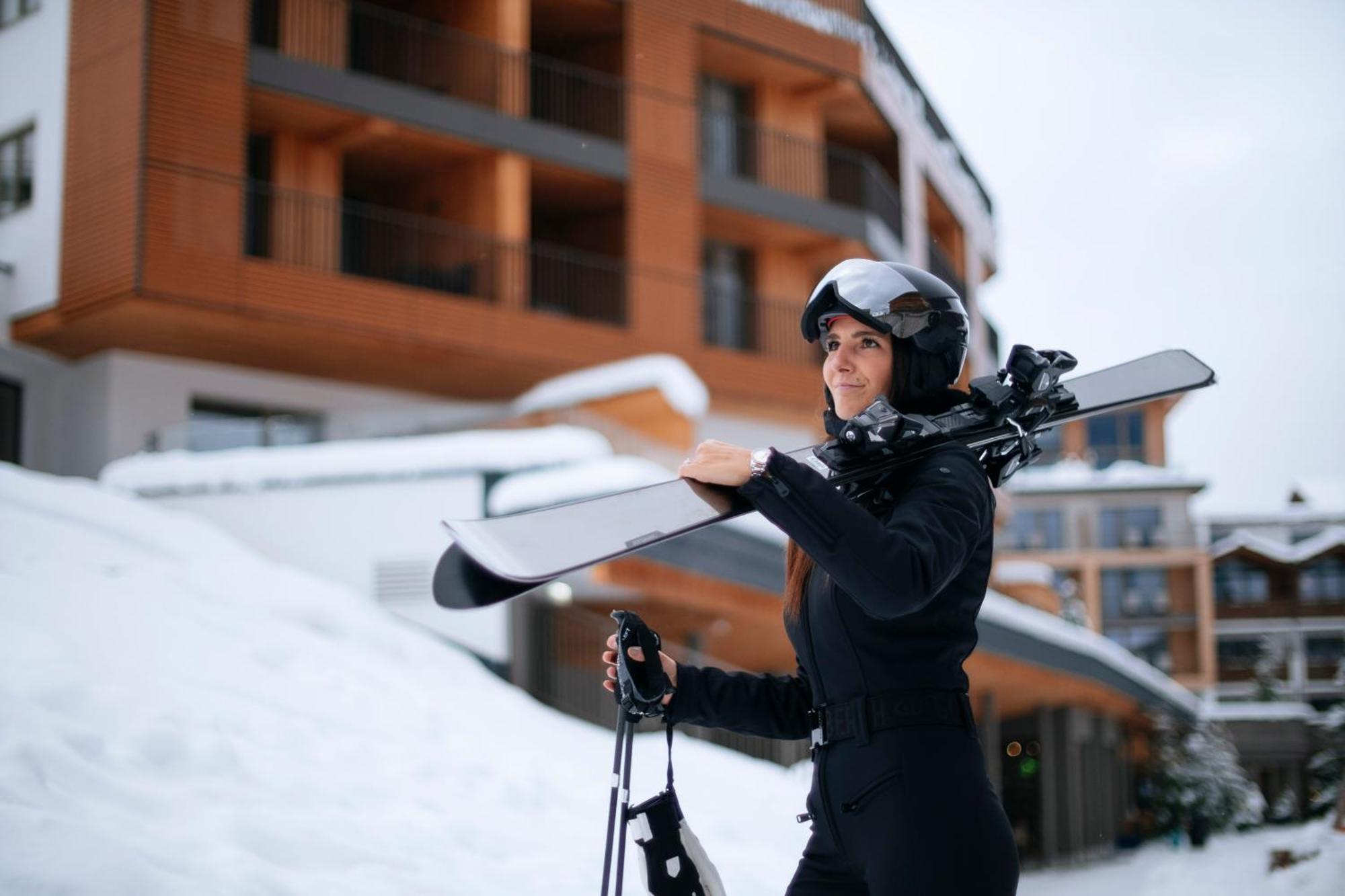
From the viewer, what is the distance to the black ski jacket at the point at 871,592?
234 cm

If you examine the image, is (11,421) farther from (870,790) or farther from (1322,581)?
(1322,581)

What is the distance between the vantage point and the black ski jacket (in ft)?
7.67

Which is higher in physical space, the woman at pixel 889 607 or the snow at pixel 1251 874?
the woman at pixel 889 607

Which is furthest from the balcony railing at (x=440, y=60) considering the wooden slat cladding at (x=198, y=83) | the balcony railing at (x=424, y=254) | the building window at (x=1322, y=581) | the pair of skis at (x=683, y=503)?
the building window at (x=1322, y=581)

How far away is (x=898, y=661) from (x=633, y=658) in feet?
2.01

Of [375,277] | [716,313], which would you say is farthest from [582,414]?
[716,313]

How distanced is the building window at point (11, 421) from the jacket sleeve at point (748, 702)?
1695 centimetres

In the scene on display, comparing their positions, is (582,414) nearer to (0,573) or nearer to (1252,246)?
(0,573)

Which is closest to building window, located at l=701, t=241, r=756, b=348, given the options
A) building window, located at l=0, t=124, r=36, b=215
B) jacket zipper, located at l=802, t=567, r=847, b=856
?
building window, located at l=0, t=124, r=36, b=215

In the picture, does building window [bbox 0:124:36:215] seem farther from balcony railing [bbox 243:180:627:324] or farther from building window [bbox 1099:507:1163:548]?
building window [bbox 1099:507:1163:548]

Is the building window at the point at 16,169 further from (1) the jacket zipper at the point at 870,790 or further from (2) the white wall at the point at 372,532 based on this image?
(1) the jacket zipper at the point at 870,790

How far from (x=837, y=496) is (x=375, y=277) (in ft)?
62.2

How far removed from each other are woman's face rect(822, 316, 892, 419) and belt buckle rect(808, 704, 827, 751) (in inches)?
22.5

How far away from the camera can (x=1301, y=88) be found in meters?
17.5
